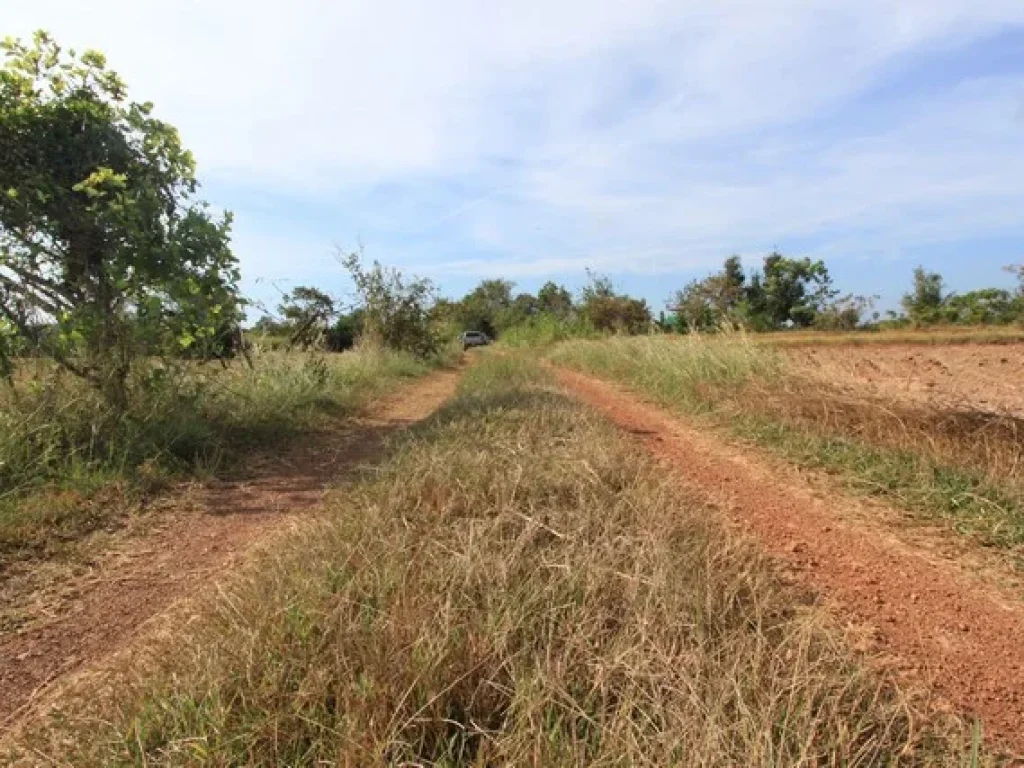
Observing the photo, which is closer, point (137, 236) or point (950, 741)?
point (950, 741)

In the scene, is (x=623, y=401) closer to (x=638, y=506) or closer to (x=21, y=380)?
(x=638, y=506)

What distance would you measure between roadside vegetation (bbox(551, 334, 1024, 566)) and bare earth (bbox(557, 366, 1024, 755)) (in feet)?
1.25

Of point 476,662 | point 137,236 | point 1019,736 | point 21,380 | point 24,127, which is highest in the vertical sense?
point 24,127

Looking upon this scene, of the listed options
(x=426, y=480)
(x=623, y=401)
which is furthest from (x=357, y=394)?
(x=426, y=480)

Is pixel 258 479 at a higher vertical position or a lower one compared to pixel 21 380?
lower

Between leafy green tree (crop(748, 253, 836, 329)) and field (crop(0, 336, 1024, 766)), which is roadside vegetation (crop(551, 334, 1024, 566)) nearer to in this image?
field (crop(0, 336, 1024, 766))

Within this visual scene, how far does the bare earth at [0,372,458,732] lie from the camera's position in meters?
2.31

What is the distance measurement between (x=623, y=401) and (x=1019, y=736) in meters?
7.55

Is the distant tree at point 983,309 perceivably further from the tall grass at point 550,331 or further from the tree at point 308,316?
the tree at point 308,316

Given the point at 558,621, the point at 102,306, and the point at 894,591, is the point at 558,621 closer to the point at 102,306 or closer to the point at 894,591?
the point at 894,591

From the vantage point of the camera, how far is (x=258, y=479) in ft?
16.6

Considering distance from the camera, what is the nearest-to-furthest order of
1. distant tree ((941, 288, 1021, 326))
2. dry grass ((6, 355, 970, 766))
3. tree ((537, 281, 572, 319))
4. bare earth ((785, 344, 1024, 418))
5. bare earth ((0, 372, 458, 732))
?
1. dry grass ((6, 355, 970, 766))
2. bare earth ((0, 372, 458, 732))
3. bare earth ((785, 344, 1024, 418))
4. distant tree ((941, 288, 1021, 326))
5. tree ((537, 281, 572, 319))

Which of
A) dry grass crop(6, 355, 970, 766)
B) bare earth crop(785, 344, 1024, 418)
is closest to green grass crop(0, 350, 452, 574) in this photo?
dry grass crop(6, 355, 970, 766)

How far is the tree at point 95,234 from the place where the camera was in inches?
200
